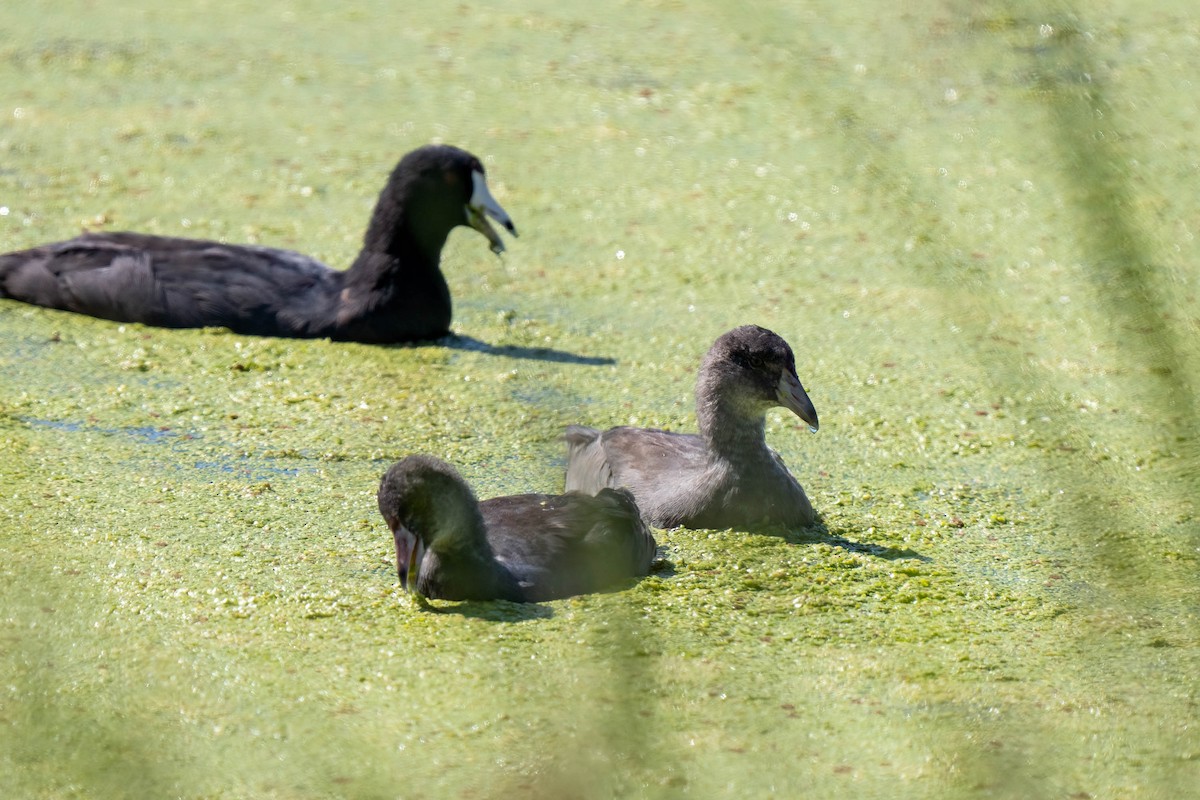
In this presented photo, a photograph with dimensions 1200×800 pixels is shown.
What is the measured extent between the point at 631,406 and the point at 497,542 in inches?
58.0

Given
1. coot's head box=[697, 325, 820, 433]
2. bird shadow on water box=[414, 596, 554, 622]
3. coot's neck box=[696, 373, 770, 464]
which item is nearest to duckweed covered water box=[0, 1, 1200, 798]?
bird shadow on water box=[414, 596, 554, 622]

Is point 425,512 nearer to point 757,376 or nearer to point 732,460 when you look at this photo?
point 732,460

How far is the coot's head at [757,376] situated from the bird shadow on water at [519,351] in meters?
1.25

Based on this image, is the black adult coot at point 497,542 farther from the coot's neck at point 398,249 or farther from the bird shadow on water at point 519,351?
the coot's neck at point 398,249

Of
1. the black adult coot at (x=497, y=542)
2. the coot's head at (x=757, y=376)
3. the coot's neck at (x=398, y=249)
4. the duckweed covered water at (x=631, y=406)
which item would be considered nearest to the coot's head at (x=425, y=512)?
the black adult coot at (x=497, y=542)

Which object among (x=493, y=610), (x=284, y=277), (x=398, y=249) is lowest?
(x=493, y=610)

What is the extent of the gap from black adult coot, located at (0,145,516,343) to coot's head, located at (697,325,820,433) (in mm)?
1693

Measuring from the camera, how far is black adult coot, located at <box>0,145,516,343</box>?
5.34m

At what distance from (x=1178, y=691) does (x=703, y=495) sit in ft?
4.20

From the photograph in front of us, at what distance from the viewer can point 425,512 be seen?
328 cm

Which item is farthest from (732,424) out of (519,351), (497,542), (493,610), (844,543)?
(519,351)

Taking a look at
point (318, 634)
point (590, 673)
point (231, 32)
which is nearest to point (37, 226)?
point (231, 32)

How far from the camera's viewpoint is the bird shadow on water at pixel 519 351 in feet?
17.0

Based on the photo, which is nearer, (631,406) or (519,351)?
(631,406)
